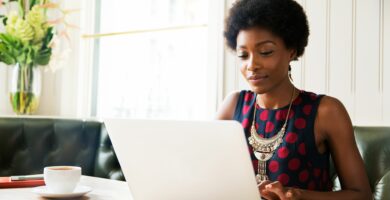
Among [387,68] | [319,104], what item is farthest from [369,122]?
[319,104]

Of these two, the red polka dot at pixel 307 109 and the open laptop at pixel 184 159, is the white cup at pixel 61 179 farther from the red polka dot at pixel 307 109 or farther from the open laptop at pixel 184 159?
the red polka dot at pixel 307 109

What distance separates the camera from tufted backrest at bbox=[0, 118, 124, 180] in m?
1.99

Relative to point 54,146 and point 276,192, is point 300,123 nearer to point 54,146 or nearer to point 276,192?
point 276,192

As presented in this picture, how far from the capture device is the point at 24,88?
7.73 feet

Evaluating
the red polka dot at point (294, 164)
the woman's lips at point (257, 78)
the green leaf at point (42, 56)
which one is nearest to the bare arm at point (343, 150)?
the red polka dot at point (294, 164)

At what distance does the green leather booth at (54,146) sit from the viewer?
1988 mm

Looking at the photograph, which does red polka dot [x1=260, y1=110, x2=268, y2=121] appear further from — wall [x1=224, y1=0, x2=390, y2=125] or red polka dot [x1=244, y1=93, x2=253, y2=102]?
wall [x1=224, y1=0, x2=390, y2=125]

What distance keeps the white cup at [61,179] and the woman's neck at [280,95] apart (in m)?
0.67

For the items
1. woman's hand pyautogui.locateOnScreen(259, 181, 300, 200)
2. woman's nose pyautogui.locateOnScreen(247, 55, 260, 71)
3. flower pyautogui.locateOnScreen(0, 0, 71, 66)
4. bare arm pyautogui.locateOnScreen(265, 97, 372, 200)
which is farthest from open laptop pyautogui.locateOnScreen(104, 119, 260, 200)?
flower pyautogui.locateOnScreen(0, 0, 71, 66)

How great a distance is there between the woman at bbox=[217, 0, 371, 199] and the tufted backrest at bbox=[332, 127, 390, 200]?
18 centimetres

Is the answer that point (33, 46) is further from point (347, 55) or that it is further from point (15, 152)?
point (347, 55)

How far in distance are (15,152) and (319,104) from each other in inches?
55.3

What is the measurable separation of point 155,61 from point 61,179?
1484 millimetres

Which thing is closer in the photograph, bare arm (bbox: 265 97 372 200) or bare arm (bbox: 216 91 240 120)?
bare arm (bbox: 265 97 372 200)
